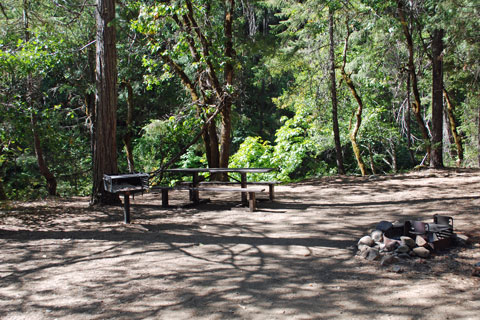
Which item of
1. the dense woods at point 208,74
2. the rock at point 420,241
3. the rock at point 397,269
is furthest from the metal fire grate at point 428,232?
the dense woods at point 208,74

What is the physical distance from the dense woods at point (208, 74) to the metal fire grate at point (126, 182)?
178 centimetres

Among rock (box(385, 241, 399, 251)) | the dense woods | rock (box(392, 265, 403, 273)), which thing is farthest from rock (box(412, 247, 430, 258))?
the dense woods

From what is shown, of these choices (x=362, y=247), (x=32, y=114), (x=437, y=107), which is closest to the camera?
(x=362, y=247)

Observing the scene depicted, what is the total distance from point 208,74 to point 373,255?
29.0 ft

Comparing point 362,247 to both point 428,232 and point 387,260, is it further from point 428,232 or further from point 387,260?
point 428,232

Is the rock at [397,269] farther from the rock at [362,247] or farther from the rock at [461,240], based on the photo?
the rock at [461,240]

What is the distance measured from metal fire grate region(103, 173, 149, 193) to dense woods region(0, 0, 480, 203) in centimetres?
178

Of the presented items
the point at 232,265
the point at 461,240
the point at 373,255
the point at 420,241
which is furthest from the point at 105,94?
the point at 461,240

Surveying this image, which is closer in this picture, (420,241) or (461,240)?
(420,241)

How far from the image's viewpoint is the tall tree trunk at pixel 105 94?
820cm

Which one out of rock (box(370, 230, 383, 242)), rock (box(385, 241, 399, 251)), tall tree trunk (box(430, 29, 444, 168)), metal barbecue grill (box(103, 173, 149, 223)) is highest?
tall tree trunk (box(430, 29, 444, 168))

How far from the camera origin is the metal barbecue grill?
636 cm

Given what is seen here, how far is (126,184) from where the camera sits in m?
6.62

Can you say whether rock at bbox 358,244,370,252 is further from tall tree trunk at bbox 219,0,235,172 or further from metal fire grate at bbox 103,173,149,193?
tall tree trunk at bbox 219,0,235,172
